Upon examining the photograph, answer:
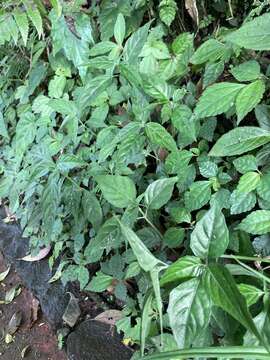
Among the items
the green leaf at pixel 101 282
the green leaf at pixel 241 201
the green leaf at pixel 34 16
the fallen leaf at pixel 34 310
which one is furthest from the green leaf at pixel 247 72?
the fallen leaf at pixel 34 310

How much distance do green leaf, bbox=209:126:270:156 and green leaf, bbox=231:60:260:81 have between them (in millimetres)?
146

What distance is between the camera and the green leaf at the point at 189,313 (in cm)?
83

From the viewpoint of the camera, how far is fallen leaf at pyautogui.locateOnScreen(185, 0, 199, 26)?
1.64 m

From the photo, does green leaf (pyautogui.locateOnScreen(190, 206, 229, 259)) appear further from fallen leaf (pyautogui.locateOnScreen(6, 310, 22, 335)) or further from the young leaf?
fallen leaf (pyautogui.locateOnScreen(6, 310, 22, 335))

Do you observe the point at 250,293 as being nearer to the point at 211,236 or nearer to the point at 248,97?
the point at 211,236

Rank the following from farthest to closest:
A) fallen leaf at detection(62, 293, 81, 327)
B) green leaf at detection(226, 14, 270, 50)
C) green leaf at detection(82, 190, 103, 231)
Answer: fallen leaf at detection(62, 293, 81, 327), green leaf at detection(82, 190, 103, 231), green leaf at detection(226, 14, 270, 50)

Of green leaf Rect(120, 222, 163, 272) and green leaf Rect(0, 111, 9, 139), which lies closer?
green leaf Rect(120, 222, 163, 272)

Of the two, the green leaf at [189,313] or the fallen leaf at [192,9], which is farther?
the fallen leaf at [192,9]

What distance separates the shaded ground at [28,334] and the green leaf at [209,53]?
1.53m

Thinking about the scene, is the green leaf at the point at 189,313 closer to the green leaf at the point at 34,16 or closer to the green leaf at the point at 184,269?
the green leaf at the point at 184,269

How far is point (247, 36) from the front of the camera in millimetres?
1143

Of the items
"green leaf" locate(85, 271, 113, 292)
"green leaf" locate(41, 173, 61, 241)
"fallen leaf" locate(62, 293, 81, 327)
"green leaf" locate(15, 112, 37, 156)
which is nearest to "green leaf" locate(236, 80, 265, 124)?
"green leaf" locate(41, 173, 61, 241)

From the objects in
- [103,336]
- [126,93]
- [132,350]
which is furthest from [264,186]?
[103,336]

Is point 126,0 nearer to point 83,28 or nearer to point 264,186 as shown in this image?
point 83,28
